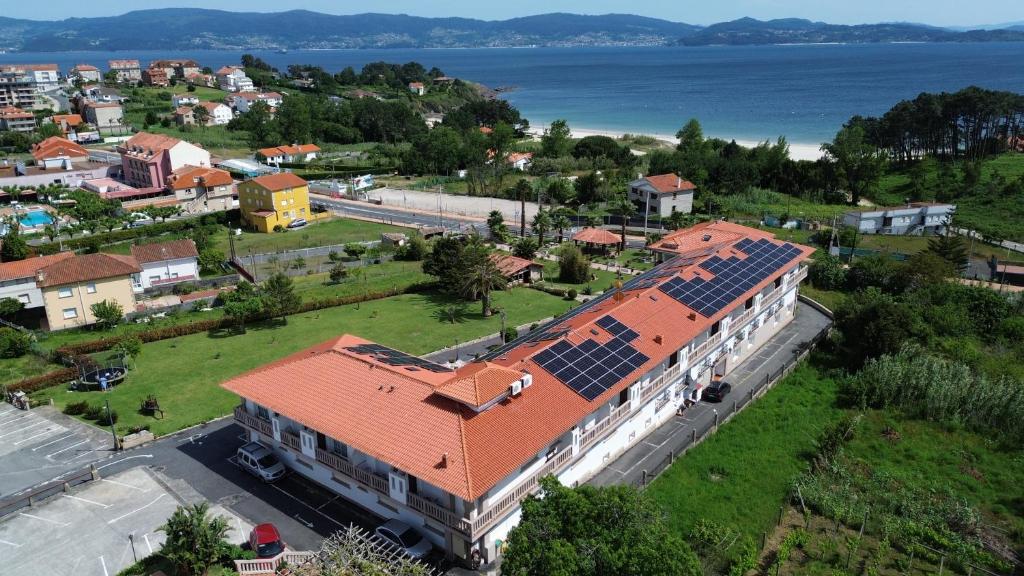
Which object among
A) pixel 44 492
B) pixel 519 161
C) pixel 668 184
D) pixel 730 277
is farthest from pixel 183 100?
pixel 730 277

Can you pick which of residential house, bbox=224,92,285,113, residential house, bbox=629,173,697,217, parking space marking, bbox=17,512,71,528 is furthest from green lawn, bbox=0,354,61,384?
residential house, bbox=224,92,285,113

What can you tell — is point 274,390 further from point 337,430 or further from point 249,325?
point 249,325

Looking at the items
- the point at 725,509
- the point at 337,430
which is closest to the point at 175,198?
the point at 337,430

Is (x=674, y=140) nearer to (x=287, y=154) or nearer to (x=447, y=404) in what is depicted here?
(x=287, y=154)

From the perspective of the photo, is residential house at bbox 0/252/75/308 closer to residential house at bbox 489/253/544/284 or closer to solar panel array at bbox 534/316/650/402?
residential house at bbox 489/253/544/284

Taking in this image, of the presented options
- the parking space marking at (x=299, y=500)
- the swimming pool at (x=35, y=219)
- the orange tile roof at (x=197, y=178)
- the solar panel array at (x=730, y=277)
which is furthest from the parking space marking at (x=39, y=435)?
the orange tile roof at (x=197, y=178)

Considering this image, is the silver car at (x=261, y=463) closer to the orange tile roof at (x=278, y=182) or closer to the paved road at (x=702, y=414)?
the paved road at (x=702, y=414)
